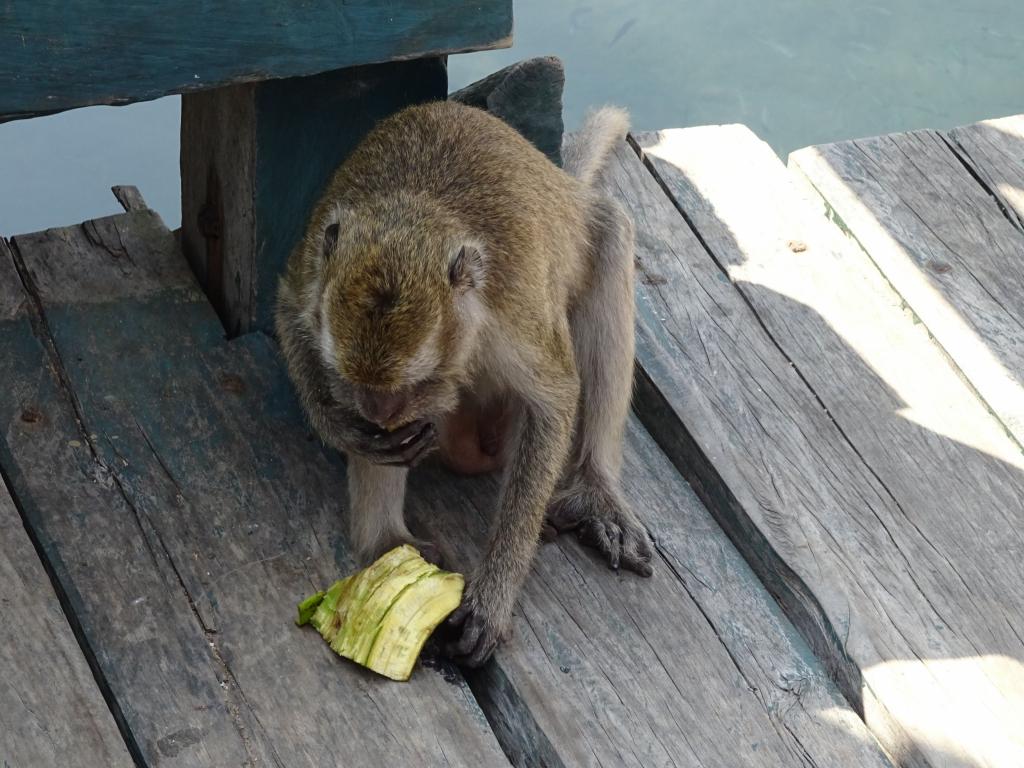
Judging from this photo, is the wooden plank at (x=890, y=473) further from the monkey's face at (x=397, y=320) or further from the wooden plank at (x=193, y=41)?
the wooden plank at (x=193, y=41)

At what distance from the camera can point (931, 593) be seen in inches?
149

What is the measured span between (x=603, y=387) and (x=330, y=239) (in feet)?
3.48

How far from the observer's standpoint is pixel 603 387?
400 centimetres

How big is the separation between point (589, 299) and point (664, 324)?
570 millimetres

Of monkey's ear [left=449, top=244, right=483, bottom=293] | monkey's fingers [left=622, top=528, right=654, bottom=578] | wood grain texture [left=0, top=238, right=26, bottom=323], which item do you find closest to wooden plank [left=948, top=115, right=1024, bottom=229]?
monkey's fingers [left=622, top=528, right=654, bottom=578]

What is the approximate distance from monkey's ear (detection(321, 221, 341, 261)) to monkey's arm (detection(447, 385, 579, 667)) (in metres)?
0.76

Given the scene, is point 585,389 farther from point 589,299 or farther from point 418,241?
point 418,241

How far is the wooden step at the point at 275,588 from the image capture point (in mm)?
3234

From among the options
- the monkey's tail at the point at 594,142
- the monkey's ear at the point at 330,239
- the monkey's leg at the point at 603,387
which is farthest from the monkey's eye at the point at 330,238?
the monkey's tail at the point at 594,142

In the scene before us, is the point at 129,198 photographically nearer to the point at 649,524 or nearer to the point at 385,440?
the point at 385,440

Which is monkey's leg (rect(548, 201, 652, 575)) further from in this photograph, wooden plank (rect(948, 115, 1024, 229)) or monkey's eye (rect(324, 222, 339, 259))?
wooden plank (rect(948, 115, 1024, 229))

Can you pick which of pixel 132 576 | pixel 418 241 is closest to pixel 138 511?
pixel 132 576

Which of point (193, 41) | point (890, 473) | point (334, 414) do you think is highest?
point (193, 41)

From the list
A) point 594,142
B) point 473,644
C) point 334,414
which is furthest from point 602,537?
point 594,142
